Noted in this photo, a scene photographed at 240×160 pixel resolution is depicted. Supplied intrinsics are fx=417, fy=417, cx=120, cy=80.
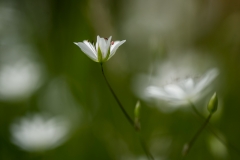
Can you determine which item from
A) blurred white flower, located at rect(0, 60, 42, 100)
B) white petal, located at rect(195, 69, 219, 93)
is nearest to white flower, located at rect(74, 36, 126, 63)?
white petal, located at rect(195, 69, 219, 93)

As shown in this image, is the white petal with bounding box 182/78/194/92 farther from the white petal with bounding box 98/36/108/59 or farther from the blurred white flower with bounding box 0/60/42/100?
the blurred white flower with bounding box 0/60/42/100

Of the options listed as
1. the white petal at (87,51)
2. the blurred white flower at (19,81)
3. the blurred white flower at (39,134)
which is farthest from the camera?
the blurred white flower at (19,81)

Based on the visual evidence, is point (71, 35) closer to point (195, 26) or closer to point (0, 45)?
point (0, 45)

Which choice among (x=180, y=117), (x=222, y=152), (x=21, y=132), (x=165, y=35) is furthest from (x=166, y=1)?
A: (x=222, y=152)

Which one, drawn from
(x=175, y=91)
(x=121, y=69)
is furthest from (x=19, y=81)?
(x=175, y=91)

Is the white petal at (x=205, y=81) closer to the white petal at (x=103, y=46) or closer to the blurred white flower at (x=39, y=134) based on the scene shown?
the white petal at (x=103, y=46)

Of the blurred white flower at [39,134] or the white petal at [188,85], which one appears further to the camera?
the blurred white flower at [39,134]

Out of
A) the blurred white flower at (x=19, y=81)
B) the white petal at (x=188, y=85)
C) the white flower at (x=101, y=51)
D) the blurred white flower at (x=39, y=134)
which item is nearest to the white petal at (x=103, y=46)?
the white flower at (x=101, y=51)
